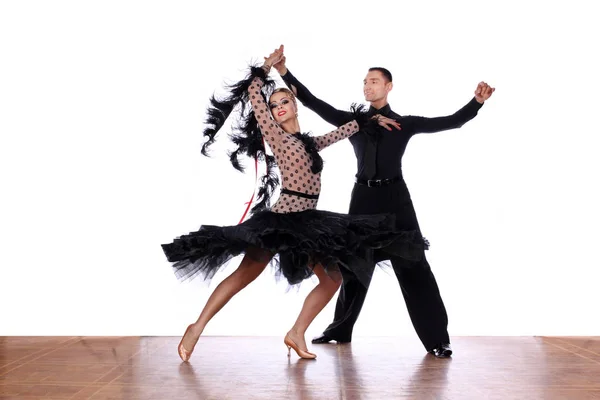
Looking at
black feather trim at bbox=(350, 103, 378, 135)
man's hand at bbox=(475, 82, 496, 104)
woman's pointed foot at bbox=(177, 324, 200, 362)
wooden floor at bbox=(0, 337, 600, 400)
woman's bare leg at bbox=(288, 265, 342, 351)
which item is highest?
man's hand at bbox=(475, 82, 496, 104)

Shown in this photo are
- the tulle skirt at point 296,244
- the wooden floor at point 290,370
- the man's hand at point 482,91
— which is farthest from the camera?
the man's hand at point 482,91

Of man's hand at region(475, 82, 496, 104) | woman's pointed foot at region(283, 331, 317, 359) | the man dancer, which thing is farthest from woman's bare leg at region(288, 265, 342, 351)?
man's hand at region(475, 82, 496, 104)

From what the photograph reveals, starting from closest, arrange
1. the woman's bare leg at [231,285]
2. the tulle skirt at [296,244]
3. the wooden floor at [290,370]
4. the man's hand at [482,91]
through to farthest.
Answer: the wooden floor at [290,370], the tulle skirt at [296,244], the woman's bare leg at [231,285], the man's hand at [482,91]

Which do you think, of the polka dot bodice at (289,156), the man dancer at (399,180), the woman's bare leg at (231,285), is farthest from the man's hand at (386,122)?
the woman's bare leg at (231,285)

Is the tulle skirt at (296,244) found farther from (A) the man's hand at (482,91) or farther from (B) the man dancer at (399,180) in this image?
(A) the man's hand at (482,91)

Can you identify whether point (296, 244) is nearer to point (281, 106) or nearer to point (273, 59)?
point (281, 106)

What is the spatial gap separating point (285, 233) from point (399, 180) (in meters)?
0.98

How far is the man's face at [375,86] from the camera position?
4789mm

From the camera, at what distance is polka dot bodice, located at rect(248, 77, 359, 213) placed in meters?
4.38

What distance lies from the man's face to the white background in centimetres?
130

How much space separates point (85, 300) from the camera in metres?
6.16

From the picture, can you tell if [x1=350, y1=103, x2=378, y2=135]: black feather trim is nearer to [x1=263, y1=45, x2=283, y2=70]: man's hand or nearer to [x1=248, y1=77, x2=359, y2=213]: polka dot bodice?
[x1=248, y1=77, x2=359, y2=213]: polka dot bodice

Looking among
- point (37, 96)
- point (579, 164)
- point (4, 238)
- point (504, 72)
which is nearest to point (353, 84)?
point (504, 72)

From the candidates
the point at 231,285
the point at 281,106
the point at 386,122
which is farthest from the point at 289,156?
the point at 231,285
